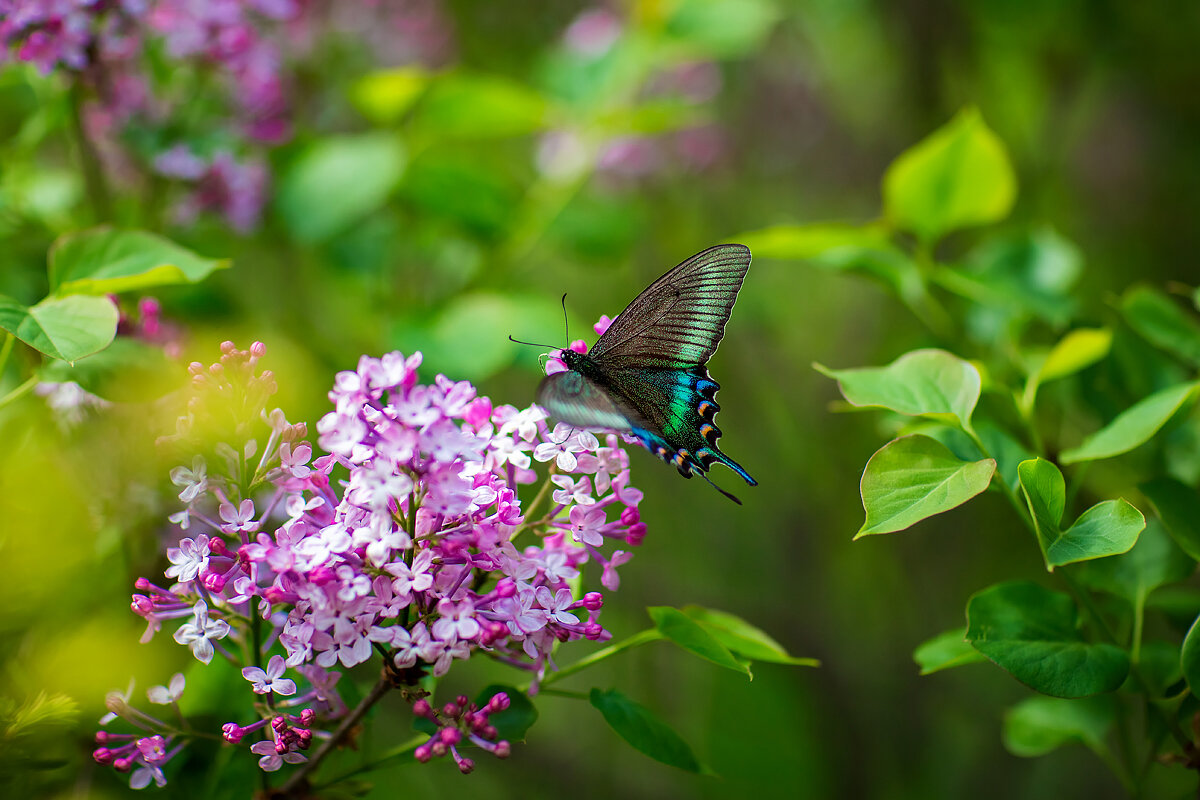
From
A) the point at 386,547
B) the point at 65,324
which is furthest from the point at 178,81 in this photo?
the point at 386,547

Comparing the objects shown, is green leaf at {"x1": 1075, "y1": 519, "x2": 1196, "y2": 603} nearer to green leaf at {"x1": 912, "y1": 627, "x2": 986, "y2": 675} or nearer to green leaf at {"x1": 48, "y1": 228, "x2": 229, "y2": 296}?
green leaf at {"x1": 912, "y1": 627, "x2": 986, "y2": 675}

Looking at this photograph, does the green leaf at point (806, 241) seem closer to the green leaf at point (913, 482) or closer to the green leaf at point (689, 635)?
the green leaf at point (913, 482)

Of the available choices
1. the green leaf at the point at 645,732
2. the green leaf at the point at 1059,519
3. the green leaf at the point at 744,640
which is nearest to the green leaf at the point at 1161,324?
the green leaf at the point at 1059,519

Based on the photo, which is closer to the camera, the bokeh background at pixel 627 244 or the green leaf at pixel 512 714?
the green leaf at pixel 512 714

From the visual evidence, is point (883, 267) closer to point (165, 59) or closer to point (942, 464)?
point (942, 464)

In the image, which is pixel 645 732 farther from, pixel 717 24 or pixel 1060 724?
pixel 717 24

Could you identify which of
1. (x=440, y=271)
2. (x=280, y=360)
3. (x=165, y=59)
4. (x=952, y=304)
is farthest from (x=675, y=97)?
(x=280, y=360)
